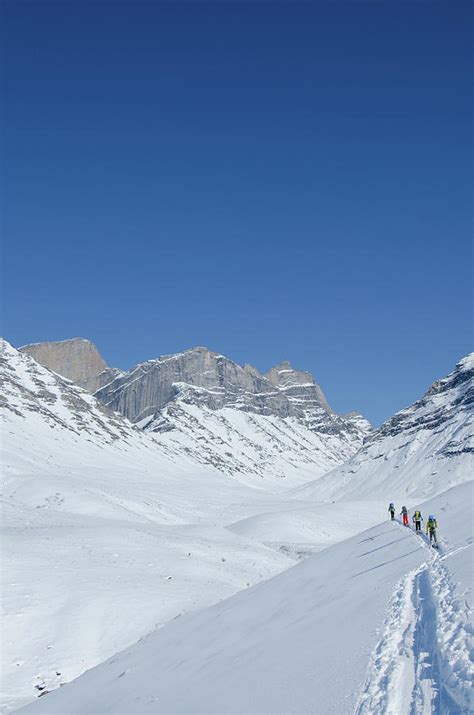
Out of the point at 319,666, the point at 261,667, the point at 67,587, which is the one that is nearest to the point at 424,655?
the point at 319,666

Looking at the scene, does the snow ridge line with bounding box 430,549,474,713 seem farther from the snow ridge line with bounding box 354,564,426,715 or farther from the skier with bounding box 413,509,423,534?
the skier with bounding box 413,509,423,534

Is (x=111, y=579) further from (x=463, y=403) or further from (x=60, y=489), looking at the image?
(x=463, y=403)

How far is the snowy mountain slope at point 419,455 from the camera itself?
148 metres

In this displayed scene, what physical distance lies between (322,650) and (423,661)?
9.46ft

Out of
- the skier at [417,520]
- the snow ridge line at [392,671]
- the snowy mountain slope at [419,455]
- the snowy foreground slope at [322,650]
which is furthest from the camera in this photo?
the snowy mountain slope at [419,455]

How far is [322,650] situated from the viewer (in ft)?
40.9

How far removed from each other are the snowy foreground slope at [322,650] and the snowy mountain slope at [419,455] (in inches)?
4804

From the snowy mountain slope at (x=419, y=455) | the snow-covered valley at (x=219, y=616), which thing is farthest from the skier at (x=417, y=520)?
the snowy mountain slope at (x=419, y=455)

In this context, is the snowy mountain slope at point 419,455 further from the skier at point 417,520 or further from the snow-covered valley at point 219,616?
the skier at point 417,520

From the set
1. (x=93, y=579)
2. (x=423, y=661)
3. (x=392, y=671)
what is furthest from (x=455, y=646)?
(x=93, y=579)

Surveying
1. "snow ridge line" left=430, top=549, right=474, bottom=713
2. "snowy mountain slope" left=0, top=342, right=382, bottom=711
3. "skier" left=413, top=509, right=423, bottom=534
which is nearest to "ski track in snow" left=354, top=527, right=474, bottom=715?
"snow ridge line" left=430, top=549, right=474, bottom=713

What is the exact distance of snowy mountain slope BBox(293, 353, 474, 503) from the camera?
5807 inches

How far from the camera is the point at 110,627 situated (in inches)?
957

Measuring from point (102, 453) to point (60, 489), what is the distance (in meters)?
99.5
